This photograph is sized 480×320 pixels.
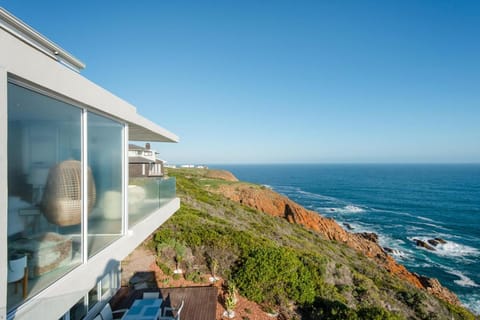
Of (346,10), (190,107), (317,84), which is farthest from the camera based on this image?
(317,84)

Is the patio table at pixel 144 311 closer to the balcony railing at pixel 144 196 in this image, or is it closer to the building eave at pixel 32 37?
the balcony railing at pixel 144 196

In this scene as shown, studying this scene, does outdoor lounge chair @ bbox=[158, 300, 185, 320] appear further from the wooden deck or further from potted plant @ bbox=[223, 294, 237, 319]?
potted plant @ bbox=[223, 294, 237, 319]

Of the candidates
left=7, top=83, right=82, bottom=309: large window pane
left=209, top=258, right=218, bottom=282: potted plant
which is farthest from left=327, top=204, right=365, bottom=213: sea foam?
left=7, top=83, right=82, bottom=309: large window pane

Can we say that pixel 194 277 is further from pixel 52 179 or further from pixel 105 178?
pixel 52 179

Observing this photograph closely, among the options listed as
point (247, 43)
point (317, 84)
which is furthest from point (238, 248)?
point (317, 84)

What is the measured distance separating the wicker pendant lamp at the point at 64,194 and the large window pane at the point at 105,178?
31cm

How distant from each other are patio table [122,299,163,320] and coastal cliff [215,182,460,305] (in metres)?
17.6

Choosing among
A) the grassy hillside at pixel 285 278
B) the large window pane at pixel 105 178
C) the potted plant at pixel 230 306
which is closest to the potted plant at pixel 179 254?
the grassy hillside at pixel 285 278

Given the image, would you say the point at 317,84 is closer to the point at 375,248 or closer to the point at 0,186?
the point at 375,248

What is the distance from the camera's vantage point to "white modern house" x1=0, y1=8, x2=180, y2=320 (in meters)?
2.43

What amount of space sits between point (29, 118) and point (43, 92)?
37 cm

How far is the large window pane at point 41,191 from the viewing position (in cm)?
249

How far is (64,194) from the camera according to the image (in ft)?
10.6

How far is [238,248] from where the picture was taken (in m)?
9.12
